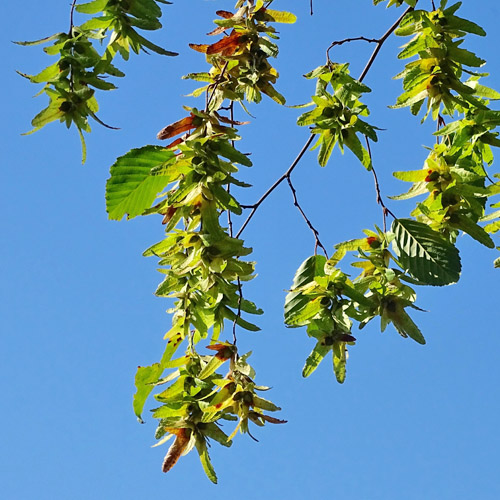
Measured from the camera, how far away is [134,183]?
2420 mm

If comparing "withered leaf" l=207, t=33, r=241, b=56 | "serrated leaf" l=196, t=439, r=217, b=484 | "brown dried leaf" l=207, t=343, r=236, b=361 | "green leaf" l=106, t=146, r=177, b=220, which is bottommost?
"serrated leaf" l=196, t=439, r=217, b=484

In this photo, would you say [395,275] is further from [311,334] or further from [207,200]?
[207,200]

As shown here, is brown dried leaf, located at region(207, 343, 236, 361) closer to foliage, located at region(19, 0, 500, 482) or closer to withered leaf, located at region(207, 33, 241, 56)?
foliage, located at region(19, 0, 500, 482)

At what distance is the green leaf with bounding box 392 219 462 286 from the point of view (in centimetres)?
221

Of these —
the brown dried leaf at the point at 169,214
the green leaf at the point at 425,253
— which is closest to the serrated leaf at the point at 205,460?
the brown dried leaf at the point at 169,214

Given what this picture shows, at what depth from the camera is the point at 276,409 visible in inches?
85.6

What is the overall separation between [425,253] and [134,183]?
2.82 ft

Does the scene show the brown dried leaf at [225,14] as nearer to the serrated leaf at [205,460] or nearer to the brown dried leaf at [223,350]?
the brown dried leaf at [223,350]

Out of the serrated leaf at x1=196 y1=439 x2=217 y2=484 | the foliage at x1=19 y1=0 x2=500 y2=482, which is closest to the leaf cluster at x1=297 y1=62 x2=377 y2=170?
the foliage at x1=19 y1=0 x2=500 y2=482

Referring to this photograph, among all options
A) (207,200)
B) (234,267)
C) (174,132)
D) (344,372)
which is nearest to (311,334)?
(344,372)

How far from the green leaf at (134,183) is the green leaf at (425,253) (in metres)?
0.67

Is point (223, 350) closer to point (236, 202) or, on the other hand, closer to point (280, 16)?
point (236, 202)

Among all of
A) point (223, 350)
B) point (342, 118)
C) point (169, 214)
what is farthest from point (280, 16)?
point (223, 350)

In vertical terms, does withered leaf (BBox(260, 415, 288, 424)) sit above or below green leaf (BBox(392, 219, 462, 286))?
below
